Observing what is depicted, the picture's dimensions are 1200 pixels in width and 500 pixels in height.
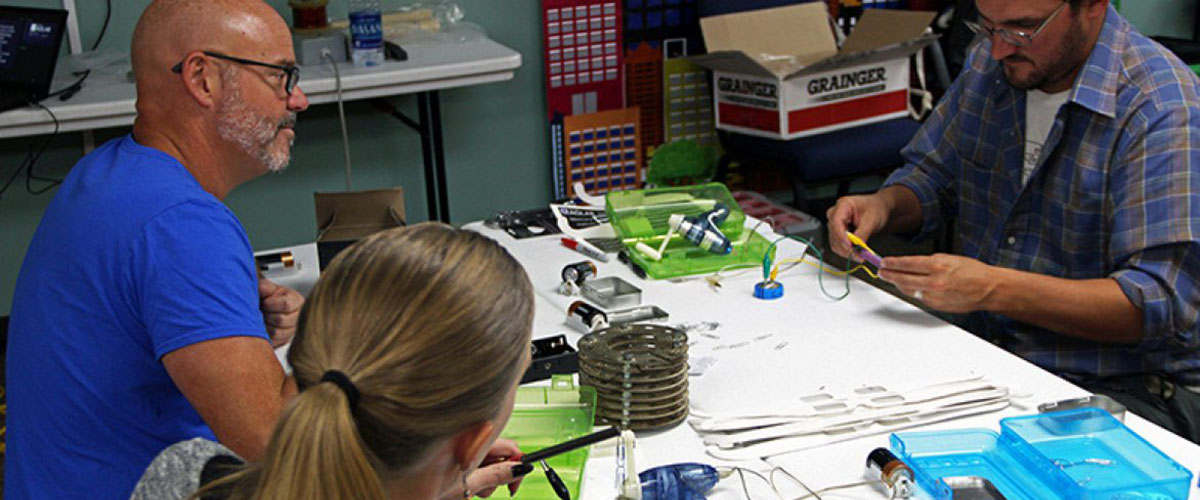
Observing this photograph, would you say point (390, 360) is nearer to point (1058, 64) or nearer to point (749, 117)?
point (1058, 64)

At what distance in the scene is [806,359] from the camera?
1785mm

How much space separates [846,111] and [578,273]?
1.95m

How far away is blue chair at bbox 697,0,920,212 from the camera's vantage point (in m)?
3.62

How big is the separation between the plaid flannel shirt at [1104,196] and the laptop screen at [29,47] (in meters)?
2.34

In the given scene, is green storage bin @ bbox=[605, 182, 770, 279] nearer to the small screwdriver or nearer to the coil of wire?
the coil of wire

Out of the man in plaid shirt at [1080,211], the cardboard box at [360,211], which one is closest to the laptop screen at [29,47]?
the cardboard box at [360,211]

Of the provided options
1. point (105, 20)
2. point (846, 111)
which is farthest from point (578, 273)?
point (105, 20)

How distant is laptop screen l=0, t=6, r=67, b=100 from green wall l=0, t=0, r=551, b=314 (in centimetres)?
38

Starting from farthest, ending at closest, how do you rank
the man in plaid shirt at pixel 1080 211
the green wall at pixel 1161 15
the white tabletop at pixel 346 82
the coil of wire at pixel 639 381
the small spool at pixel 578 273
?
1. the green wall at pixel 1161 15
2. the white tabletop at pixel 346 82
3. the small spool at pixel 578 273
4. the man in plaid shirt at pixel 1080 211
5. the coil of wire at pixel 639 381

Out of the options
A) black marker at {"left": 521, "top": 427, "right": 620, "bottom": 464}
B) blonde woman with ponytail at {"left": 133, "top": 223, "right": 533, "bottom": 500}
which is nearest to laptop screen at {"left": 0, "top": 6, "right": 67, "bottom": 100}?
black marker at {"left": 521, "top": 427, "right": 620, "bottom": 464}

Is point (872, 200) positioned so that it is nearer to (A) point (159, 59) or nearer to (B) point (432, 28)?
(A) point (159, 59)

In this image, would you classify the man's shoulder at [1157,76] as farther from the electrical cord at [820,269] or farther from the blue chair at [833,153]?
the blue chair at [833,153]

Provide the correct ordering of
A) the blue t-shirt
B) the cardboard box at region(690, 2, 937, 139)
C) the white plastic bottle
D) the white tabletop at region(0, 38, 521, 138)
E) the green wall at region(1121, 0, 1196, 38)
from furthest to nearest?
1. the green wall at region(1121, 0, 1196, 38)
2. the cardboard box at region(690, 2, 937, 139)
3. the white plastic bottle
4. the white tabletop at region(0, 38, 521, 138)
5. the blue t-shirt

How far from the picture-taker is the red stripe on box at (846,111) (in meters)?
3.71
